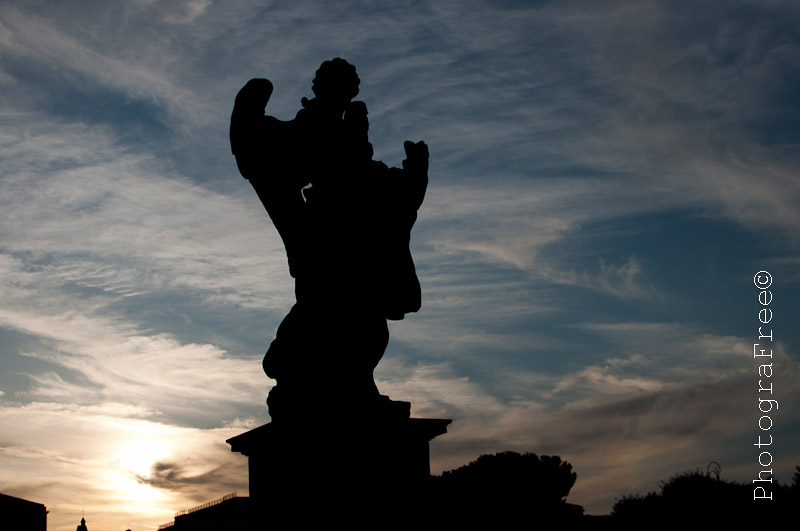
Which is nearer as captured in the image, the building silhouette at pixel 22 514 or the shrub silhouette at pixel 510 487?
the shrub silhouette at pixel 510 487

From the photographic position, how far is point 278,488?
585cm

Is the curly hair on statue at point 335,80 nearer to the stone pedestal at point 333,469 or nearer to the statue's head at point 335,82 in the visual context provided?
the statue's head at point 335,82

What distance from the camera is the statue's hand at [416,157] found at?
6523 mm

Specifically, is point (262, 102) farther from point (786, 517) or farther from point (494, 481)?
point (494, 481)

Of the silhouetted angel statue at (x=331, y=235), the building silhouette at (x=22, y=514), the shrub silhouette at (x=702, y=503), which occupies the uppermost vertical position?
the silhouetted angel statue at (x=331, y=235)

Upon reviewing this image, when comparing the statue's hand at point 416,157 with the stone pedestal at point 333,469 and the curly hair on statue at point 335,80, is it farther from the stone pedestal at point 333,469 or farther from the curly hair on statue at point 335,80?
the stone pedestal at point 333,469

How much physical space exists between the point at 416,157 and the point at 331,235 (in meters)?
0.95

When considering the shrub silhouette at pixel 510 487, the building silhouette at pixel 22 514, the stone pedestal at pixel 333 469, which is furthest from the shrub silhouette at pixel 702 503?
the building silhouette at pixel 22 514

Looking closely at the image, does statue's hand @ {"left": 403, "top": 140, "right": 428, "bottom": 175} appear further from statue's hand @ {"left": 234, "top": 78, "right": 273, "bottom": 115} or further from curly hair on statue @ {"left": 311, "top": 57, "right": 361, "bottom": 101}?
statue's hand @ {"left": 234, "top": 78, "right": 273, "bottom": 115}

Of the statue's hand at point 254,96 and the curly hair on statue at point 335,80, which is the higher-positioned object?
the curly hair on statue at point 335,80

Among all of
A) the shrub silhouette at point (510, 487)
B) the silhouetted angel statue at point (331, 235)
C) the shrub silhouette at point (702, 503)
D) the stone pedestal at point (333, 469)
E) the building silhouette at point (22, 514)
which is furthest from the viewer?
the building silhouette at point (22, 514)

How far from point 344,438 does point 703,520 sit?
11872mm

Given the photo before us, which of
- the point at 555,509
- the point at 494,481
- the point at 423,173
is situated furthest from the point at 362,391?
the point at 494,481

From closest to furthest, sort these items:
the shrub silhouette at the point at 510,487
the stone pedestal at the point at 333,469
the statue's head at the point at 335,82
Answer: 1. the stone pedestal at the point at 333,469
2. the statue's head at the point at 335,82
3. the shrub silhouette at the point at 510,487
